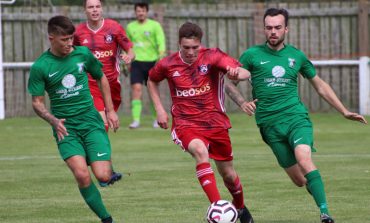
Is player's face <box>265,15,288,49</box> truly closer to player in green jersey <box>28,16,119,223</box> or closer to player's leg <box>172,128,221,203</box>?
player's leg <box>172,128,221,203</box>

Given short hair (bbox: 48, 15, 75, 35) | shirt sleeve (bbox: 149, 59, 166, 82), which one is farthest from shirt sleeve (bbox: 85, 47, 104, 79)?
shirt sleeve (bbox: 149, 59, 166, 82)

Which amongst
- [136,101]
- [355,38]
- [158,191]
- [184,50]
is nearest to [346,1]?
[355,38]

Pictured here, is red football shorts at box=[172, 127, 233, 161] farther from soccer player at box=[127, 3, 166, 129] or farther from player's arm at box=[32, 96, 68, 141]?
soccer player at box=[127, 3, 166, 129]

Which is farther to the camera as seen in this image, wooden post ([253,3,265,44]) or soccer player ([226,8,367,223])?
wooden post ([253,3,265,44])

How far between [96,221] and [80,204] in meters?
1.24

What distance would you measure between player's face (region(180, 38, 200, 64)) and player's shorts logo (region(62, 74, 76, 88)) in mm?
1061

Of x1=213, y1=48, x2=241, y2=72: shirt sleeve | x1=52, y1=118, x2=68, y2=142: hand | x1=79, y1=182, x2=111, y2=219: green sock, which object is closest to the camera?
x1=52, y1=118, x2=68, y2=142: hand

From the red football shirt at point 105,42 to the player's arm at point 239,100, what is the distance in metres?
3.51

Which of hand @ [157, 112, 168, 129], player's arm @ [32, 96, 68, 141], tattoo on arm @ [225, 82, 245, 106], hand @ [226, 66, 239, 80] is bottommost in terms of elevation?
hand @ [157, 112, 168, 129]

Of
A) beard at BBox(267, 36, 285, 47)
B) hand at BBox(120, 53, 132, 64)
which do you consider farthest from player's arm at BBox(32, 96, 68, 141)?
hand at BBox(120, 53, 132, 64)

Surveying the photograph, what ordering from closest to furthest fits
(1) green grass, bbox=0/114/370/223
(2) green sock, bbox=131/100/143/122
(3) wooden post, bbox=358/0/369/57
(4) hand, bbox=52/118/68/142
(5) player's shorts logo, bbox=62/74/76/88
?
1. (4) hand, bbox=52/118/68/142
2. (5) player's shorts logo, bbox=62/74/76/88
3. (1) green grass, bbox=0/114/370/223
4. (2) green sock, bbox=131/100/143/122
5. (3) wooden post, bbox=358/0/369/57

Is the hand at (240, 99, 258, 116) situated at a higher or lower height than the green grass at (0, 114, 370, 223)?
higher

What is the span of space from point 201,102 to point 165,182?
331 centimetres

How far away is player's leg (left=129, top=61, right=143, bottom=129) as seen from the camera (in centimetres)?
2030
